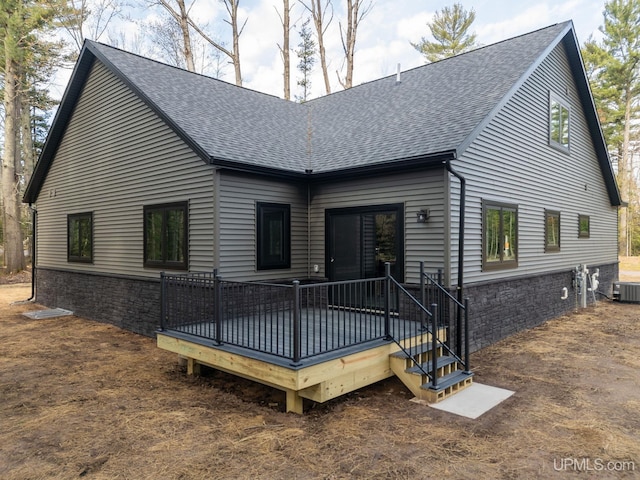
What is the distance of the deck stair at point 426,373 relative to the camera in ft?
16.0

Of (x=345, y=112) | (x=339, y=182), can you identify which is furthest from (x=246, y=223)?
(x=345, y=112)

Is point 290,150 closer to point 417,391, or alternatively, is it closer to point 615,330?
point 417,391

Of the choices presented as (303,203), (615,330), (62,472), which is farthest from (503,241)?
(62,472)

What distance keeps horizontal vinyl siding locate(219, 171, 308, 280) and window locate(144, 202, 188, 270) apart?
0.96 meters

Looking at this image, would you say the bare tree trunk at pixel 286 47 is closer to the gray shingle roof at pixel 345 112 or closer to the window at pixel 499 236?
the gray shingle roof at pixel 345 112

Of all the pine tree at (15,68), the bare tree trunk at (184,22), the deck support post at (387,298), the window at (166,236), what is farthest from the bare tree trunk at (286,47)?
the deck support post at (387,298)

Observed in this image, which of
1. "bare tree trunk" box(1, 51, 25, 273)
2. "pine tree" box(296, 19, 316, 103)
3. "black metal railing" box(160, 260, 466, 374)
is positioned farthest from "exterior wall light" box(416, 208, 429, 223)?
"pine tree" box(296, 19, 316, 103)

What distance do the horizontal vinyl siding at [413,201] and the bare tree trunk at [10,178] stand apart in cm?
1712

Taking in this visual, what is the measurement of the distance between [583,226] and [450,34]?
19.6 meters

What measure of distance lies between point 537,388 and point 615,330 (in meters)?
4.73

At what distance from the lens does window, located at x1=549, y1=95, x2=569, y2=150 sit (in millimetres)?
9688

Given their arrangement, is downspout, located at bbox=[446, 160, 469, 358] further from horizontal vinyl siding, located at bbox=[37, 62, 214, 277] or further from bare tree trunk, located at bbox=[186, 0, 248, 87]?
bare tree trunk, located at bbox=[186, 0, 248, 87]

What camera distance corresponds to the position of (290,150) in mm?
8945

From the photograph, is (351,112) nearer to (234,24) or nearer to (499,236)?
(499,236)
